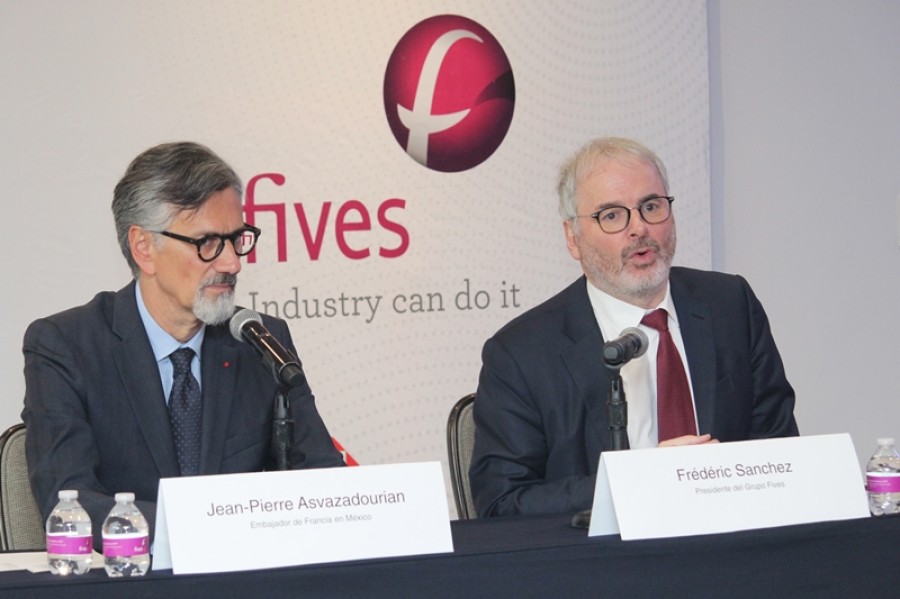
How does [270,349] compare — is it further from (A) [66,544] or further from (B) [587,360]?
(B) [587,360]

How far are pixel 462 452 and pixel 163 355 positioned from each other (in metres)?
0.83

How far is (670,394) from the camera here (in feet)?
9.99

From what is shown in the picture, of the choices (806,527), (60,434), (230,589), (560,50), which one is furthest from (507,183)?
(230,589)

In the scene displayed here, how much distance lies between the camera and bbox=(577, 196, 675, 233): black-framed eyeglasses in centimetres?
313

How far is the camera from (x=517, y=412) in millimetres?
3047

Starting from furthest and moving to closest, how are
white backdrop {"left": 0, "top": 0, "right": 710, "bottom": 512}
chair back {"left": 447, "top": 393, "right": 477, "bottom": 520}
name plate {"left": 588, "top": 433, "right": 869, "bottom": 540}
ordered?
white backdrop {"left": 0, "top": 0, "right": 710, "bottom": 512} < chair back {"left": 447, "top": 393, "right": 477, "bottom": 520} < name plate {"left": 588, "top": 433, "right": 869, "bottom": 540}

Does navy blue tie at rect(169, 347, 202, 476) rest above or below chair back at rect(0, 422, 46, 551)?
above

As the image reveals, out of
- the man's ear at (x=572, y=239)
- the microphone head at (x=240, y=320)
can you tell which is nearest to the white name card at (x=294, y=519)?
the microphone head at (x=240, y=320)

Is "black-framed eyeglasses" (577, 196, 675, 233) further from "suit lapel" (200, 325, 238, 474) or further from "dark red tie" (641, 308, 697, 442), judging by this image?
"suit lapel" (200, 325, 238, 474)

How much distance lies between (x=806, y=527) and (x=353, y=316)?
256 cm

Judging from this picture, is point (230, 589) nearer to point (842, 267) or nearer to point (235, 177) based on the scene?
point (235, 177)

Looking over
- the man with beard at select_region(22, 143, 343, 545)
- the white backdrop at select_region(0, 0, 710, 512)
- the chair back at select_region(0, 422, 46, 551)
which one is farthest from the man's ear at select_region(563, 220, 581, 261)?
the chair back at select_region(0, 422, 46, 551)

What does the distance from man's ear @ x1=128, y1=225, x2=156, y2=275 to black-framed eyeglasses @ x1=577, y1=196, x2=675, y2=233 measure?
3.80ft

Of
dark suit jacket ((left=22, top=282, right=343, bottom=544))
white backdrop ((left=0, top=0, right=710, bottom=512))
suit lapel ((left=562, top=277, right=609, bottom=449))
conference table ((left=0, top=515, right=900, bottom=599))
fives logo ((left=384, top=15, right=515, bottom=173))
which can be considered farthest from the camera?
fives logo ((left=384, top=15, right=515, bottom=173))
